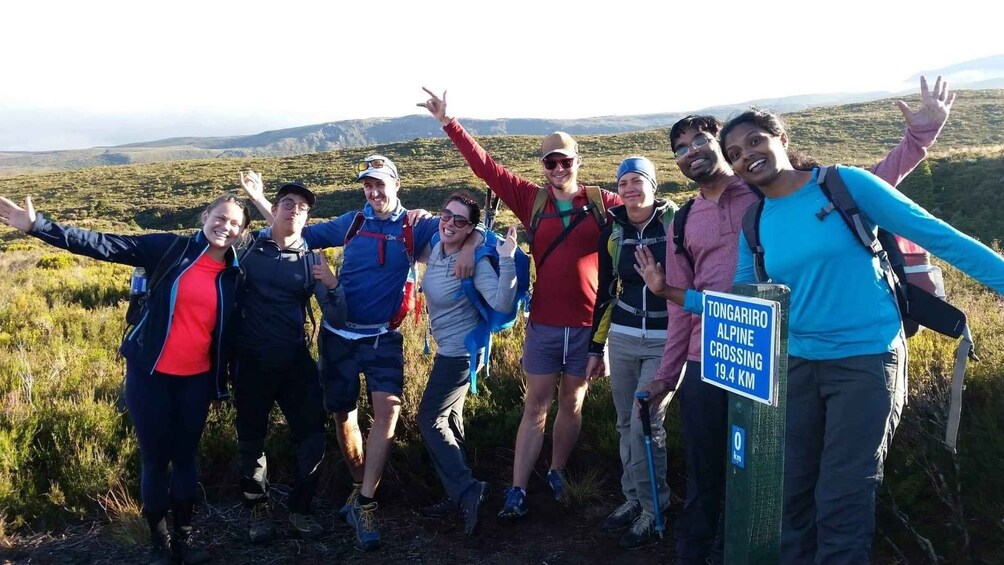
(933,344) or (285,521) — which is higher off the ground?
(933,344)

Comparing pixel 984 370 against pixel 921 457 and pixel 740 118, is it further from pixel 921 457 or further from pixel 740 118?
pixel 740 118

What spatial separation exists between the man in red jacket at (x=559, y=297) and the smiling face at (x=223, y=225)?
1.56 m

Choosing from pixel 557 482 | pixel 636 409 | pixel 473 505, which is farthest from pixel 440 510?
pixel 636 409

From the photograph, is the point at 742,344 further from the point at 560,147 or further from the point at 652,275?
the point at 560,147

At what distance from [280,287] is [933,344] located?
484cm

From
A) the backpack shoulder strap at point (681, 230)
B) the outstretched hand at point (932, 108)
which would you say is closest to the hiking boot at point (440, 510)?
the backpack shoulder strap at point (681, 230)

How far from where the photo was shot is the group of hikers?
261 centimetres

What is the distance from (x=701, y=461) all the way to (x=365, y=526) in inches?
88.3

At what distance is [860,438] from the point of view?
8.49ft

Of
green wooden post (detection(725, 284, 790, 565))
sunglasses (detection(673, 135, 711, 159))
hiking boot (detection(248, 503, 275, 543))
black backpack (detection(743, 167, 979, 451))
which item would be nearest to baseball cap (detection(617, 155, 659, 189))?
sunglasses (detection(673, 135, 711, 159))

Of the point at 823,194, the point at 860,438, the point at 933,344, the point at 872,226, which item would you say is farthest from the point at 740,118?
the point at 933,344

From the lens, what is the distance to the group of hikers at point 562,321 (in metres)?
2.61

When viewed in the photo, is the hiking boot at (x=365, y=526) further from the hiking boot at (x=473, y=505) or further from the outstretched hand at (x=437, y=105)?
the outstretched hand at (x=437, y=105)

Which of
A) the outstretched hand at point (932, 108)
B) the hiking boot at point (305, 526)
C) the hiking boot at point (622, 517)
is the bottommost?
the hiking boot at point (305, 526)
